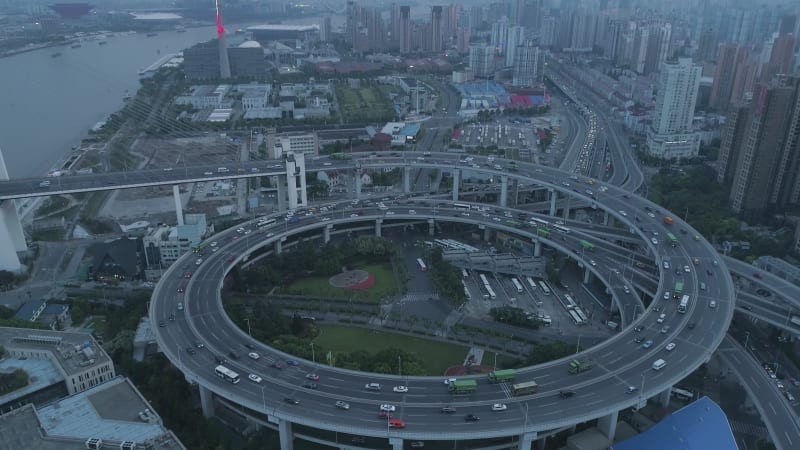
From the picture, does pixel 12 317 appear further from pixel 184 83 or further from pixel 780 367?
pixel 184 83

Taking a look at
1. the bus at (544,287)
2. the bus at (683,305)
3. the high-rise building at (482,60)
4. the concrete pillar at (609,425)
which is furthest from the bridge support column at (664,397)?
the high-rise building at (482,60)

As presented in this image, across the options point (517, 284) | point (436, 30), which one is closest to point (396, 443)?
point (517, 284)

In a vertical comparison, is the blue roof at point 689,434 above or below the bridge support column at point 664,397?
above

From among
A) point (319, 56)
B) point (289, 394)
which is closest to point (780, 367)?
point (289, 394)

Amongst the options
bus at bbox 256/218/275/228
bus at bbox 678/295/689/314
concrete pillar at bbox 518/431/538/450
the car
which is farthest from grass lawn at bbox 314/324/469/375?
bus at bbox 256/218/275/228

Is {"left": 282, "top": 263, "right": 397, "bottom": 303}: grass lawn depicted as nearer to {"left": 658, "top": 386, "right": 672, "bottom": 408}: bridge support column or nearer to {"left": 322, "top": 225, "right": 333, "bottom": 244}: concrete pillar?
{"left": 322, "top": 225, "right": 333, "bottom": 244}: concrete pillar

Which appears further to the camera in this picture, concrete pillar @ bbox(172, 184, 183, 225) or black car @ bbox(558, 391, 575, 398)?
concrete pillar @ bbox(172, 184, 183, 225)

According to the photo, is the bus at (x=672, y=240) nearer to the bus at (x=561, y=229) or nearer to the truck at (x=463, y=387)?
the bus at (x=561, y=229)
